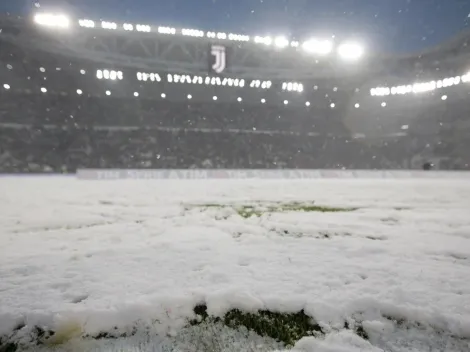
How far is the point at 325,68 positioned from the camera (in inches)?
1388

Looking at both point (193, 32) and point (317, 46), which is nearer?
point (193, 32)

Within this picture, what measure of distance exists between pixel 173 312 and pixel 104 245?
1.27 metres

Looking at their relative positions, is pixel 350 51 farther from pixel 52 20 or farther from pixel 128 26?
pixel 52 20

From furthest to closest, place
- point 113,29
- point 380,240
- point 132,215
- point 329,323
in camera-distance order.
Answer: point 113,29 < point 132,215 < point 380,240 < point 329,323

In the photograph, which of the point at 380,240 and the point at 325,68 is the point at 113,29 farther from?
the point at 380,240

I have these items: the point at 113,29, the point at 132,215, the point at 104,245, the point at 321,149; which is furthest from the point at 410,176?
the point at 113,29

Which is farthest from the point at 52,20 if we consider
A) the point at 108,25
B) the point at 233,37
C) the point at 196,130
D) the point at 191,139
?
the point at 233,37

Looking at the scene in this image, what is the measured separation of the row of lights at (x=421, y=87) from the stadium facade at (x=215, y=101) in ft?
0.35

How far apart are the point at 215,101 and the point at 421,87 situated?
2229cm

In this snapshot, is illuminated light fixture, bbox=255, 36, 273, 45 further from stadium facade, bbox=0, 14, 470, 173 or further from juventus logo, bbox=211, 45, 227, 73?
juventus logo, bbox=211, 45, 227, 73

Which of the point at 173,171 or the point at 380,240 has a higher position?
the point at 173,171

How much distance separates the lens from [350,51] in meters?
35.9

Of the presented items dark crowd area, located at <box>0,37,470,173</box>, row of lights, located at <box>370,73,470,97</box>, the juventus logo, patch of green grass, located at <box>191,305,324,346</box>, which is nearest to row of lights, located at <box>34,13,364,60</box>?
the juventus logo

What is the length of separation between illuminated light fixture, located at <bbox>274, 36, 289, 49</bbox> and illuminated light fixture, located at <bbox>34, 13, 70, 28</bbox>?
2019 centimetres
